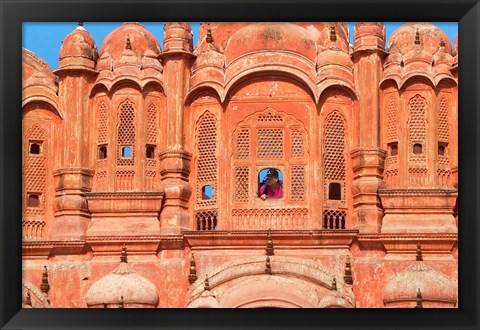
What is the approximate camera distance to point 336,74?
2253 centimetres

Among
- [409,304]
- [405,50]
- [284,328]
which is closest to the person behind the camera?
[284,328]

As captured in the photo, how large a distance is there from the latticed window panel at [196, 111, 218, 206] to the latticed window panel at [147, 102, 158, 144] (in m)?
0.56

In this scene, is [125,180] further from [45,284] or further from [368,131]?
[368,131]

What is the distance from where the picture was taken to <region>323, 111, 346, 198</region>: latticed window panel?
73.6ft

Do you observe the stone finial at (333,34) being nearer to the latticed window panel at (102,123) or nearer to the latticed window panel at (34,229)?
the latticed window panel at (102,123)

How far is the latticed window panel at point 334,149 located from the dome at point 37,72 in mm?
3485

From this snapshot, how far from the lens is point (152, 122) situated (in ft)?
74.7

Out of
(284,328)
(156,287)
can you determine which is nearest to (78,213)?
(156,287)

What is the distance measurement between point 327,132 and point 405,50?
57.3 inches

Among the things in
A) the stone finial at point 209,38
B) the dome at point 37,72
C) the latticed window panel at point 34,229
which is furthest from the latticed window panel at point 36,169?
the stone finial at point 209,38

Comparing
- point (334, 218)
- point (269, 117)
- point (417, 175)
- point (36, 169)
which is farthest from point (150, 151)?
point (417, 175)

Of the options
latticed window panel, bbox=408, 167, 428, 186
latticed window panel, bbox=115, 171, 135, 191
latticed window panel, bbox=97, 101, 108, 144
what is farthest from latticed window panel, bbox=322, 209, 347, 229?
latticed window panel, bbox=97, 101, 108, 144

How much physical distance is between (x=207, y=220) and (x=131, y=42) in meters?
2.56
